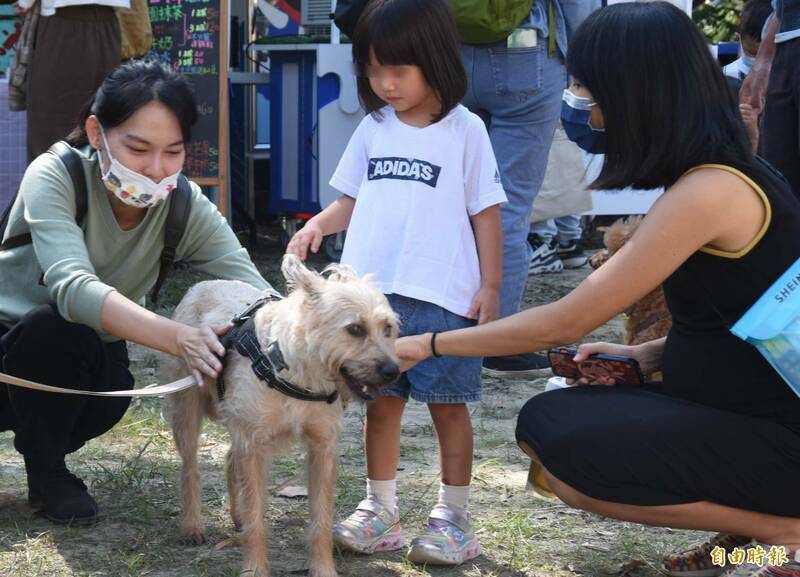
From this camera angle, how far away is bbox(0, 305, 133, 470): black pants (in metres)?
3.38

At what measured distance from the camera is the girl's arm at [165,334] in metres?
2.98

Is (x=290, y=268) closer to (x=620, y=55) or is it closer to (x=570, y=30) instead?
(x=620, y=55)

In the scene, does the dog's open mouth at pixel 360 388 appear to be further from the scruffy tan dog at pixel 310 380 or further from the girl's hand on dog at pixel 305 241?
the girl's hand on dog at pixel 305 241

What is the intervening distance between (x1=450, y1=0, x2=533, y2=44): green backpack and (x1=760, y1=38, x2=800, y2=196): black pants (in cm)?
108

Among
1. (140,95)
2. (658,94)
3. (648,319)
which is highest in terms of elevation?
(658,94)

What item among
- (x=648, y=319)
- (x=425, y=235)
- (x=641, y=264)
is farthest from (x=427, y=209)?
(x=648, y=319)

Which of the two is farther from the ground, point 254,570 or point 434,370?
point 434,370

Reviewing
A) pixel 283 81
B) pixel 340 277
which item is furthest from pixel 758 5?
pixel 340 277

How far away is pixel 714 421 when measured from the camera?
2814 mm

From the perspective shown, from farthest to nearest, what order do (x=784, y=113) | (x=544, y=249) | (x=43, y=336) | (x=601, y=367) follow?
(x=544, y=249)
(x=784, y=113)
(x=43, y=336)
(x=601, y=367)

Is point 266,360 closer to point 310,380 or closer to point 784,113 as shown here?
point 310,380

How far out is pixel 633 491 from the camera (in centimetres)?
285

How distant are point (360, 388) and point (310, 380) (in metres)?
0.16

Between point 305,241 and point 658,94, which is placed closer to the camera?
point 658,94
